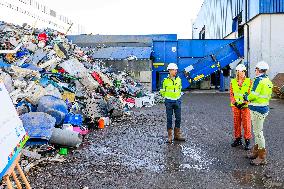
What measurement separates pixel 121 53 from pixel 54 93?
47.1ft

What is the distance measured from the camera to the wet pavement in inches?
236

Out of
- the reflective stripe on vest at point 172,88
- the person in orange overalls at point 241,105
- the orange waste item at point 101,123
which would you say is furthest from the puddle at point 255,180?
the orange waste item at point 101,123

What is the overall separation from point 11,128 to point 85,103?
8182 mm

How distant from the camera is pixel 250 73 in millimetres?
24250

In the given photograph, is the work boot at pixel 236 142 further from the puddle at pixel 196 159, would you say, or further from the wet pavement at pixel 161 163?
the puddle at pixel 196 159

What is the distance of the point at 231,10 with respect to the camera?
3177 centimetres

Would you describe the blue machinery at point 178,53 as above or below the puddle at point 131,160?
above

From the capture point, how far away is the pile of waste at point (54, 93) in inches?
319

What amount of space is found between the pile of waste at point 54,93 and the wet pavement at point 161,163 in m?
0.60

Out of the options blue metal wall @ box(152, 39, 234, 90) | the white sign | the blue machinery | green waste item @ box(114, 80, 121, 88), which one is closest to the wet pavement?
the white sign

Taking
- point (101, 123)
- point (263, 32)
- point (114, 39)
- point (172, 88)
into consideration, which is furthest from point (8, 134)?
point (114, 39)

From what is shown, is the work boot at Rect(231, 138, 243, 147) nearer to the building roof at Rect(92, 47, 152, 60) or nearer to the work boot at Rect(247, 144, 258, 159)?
the work boot at Rect(247, 144, 258, 159)

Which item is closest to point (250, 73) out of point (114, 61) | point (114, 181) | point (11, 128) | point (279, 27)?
point (279, 27)

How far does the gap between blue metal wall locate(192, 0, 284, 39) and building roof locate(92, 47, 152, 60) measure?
23.3ft
